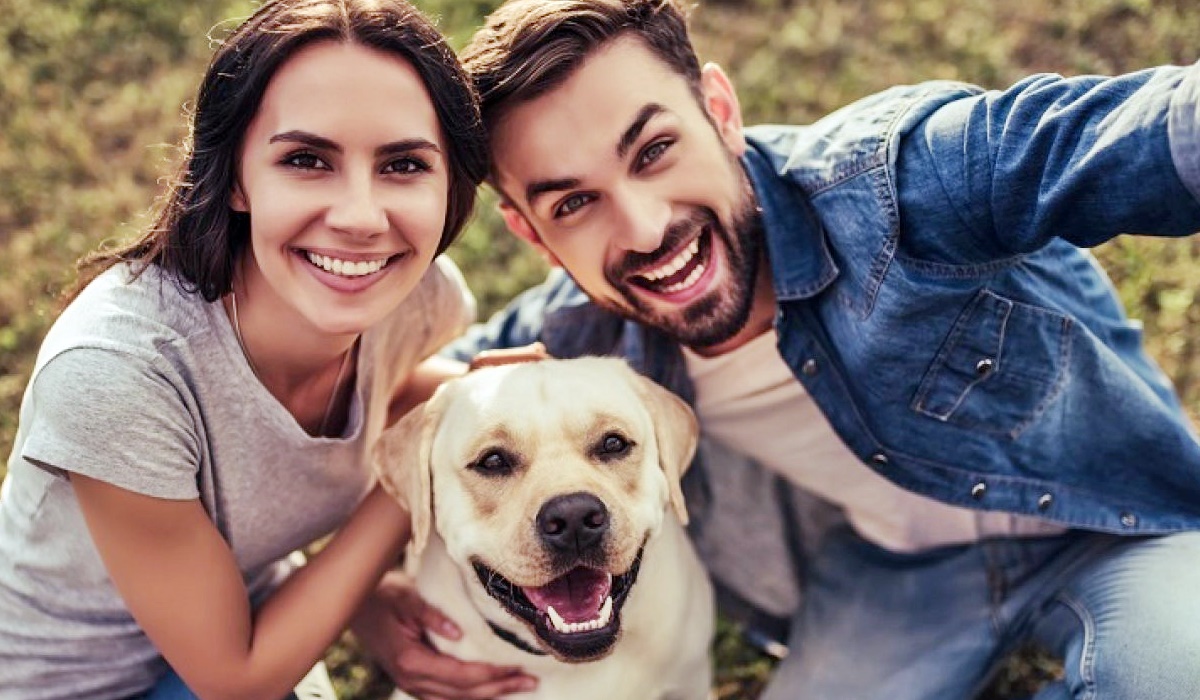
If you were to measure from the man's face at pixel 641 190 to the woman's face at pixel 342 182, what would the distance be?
30cm

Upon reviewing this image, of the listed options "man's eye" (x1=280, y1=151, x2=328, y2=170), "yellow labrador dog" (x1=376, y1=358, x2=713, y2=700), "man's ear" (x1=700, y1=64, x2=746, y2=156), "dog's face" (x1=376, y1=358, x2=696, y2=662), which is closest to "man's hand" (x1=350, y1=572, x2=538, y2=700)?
"yellow labrador dog" (x1=376, y1=358, x2=713, y2=700)

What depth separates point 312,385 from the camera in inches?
117

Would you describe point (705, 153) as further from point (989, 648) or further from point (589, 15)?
point (989, 648)

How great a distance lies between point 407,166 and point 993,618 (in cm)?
207

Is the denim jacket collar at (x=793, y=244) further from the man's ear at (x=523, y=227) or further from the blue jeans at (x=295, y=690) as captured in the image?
the blue jeans at (x=295, y=690)

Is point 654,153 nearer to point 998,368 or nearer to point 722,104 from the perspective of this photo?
point 722,104

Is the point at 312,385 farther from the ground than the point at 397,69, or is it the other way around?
the point at 397,69

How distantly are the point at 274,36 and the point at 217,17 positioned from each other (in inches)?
149

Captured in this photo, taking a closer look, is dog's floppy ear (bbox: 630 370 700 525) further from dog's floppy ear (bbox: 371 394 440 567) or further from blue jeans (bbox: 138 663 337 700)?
blue jeans (bbox: 138 663 337 700)

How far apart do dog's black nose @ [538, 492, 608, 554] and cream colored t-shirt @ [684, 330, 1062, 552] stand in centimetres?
93

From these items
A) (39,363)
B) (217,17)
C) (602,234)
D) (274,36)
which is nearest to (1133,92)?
(602,234)

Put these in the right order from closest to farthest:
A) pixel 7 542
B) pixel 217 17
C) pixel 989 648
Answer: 1. pixel 7 542
2. pixel 989 648
3. pixel 217 17

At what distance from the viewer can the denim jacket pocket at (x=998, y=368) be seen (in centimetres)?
281

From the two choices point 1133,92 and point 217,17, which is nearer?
point 1133,92
